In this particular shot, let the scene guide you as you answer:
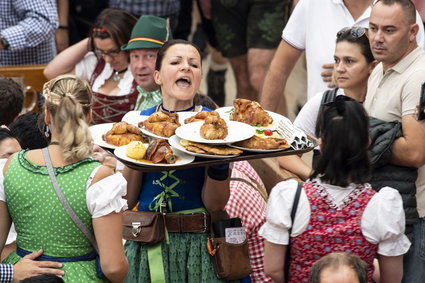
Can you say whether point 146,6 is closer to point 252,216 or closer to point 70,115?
point 252,216

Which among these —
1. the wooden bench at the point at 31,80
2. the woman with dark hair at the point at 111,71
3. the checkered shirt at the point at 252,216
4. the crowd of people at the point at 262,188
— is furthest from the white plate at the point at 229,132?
the wooden bench at the point at 31,80

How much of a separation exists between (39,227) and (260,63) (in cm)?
388

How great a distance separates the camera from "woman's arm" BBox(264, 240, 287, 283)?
3658 millimetres

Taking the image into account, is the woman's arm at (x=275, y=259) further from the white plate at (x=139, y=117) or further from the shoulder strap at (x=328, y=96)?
the shoulder strap at (x=328, y=96)

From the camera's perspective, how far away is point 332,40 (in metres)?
5.68

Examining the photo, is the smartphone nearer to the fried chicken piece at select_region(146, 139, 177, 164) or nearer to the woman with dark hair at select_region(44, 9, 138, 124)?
the fried chicken piece at select_region(146, 139, 177, 164)

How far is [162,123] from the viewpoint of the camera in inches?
157

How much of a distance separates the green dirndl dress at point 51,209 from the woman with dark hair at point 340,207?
0.77m

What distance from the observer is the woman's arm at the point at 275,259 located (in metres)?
3.66

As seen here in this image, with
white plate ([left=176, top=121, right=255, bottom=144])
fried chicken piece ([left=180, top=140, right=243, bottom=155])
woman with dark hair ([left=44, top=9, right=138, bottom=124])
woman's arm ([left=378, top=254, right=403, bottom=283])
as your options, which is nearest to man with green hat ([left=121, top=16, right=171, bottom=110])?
woman with dark hair ([left=44, top=9, right=138, bottom=124])

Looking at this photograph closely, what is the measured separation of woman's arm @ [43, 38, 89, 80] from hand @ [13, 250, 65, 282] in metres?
3.08

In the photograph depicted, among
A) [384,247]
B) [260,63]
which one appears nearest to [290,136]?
[384,247]

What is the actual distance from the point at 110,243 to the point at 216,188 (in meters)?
0.60

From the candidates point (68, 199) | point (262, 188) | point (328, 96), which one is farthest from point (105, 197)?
point (262, 188)
